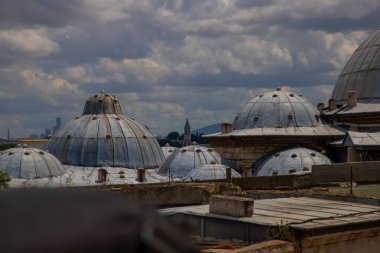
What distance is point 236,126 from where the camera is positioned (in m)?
45.0

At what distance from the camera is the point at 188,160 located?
40938 millimetres

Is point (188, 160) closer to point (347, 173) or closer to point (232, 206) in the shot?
point (347, 173)

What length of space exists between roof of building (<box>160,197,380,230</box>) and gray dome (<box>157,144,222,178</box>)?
28584 millimetres

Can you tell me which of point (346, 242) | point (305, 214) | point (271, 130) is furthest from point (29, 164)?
point (346, 242)

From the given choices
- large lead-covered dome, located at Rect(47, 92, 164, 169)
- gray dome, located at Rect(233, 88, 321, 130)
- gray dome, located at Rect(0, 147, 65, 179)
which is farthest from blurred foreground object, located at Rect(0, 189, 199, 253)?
large lead-covered dome, located at Rect(47, 92, 164, 169)

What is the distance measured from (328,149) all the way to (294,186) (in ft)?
65.9

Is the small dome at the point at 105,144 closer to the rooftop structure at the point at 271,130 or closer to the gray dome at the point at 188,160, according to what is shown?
the rooftop structure at the point at 271,130

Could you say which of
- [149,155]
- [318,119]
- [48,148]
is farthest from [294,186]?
[48,148]

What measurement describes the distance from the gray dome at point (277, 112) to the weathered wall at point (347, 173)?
66.3ft

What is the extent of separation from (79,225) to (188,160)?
39350mm

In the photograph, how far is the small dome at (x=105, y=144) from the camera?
46.9 meters

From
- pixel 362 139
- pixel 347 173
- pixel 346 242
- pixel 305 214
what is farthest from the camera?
pixel 362 139

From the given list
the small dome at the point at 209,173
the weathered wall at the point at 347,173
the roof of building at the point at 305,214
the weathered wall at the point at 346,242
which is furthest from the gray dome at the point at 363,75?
the weathered wall at the point at 346,242

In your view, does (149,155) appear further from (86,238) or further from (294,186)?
(86,238)
